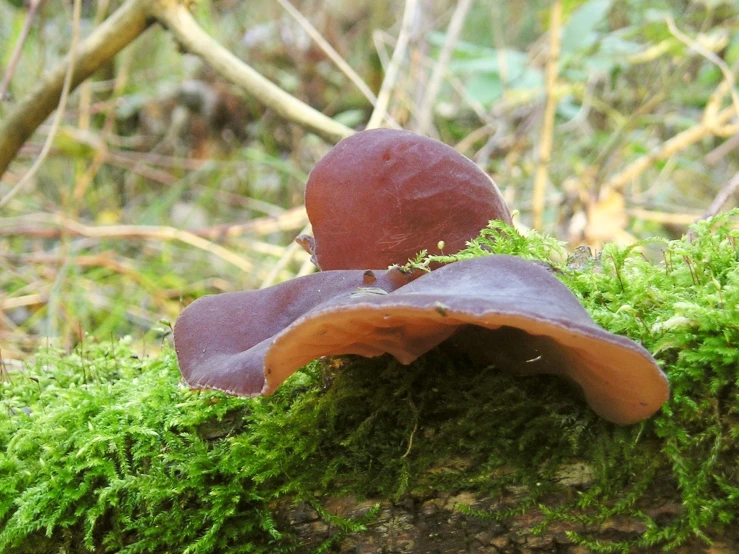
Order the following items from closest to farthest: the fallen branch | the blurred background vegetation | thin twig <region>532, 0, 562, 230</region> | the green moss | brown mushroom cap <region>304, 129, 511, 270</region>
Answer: the green moss, brown mushroom cap <region>304, 129, 511, 270</region>, the fallen branch, thin twig <region>532, 0, 562, 230</region>, the blurred background vegetation

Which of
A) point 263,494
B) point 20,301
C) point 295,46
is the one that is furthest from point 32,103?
point 295,46

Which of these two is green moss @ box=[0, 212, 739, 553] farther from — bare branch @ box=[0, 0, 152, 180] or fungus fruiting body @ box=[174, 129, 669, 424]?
bare branch @ box=[0, 0, 152, 180]

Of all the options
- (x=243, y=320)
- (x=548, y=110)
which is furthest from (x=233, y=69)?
(x=548, y=110)

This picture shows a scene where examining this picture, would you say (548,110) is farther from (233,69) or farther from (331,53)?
(233,69)

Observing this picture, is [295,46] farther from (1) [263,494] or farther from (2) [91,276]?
(1) [263,494]

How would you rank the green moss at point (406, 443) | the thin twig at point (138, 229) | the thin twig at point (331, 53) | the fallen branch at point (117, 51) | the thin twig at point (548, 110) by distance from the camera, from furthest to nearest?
A: the thin twig at point (138, 229), the thin twig at point (548, 110), the thin twig at point (331, 53), the fallen branch at point (117, 51), the green moss at point (406, 443)

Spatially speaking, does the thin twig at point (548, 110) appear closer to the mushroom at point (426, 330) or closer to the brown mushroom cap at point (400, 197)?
the brown mushroom cap at point (400, 197)

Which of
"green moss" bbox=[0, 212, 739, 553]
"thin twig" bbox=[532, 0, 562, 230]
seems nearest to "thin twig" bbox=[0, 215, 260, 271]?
"thin twig" bbox=[532, 0, 562, 230]

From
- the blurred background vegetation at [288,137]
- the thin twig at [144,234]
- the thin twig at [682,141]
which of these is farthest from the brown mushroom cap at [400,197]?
the thin twig at [682,141]
